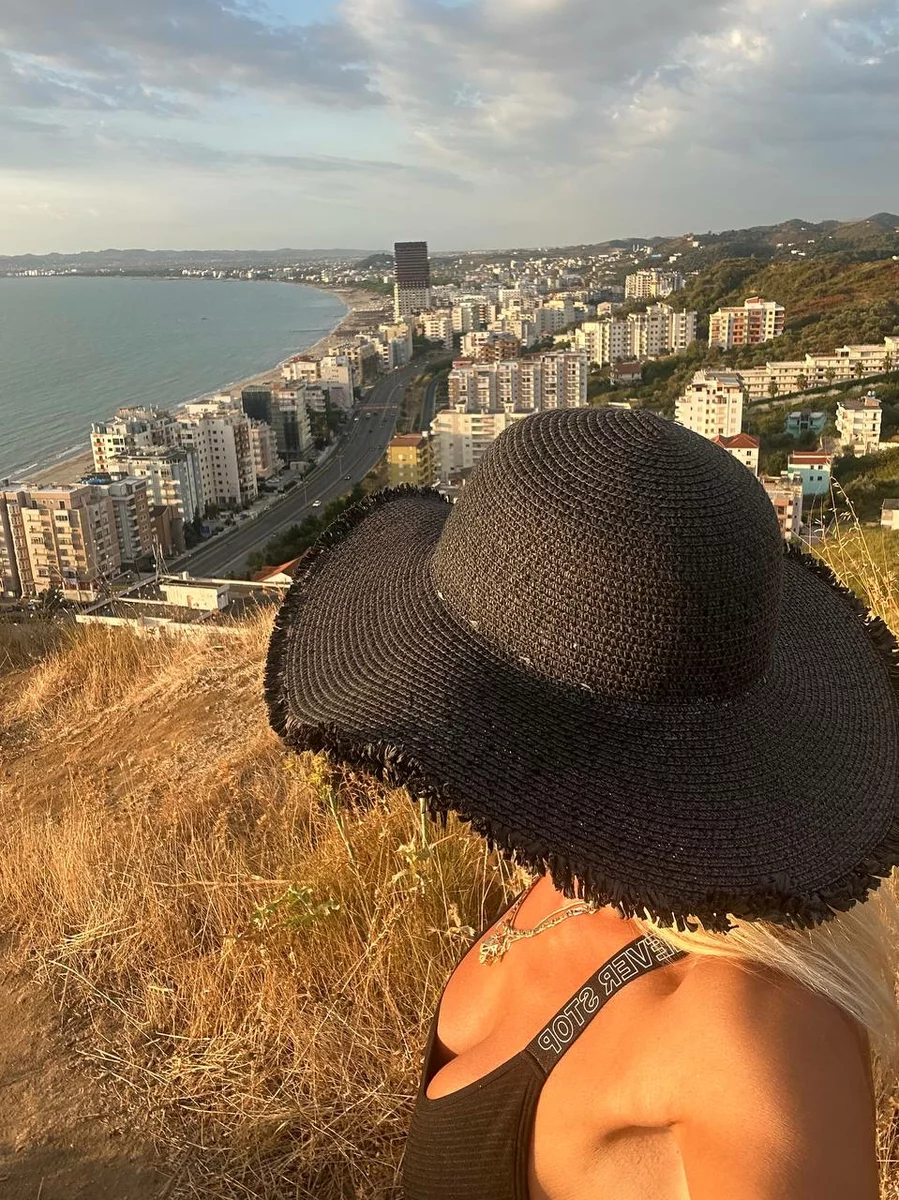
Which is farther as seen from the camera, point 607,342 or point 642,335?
point 607,342

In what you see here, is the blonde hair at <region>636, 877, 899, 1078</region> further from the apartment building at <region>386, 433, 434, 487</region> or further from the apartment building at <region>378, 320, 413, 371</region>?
the apartment building at <region>378, 320, 413, 371</region>

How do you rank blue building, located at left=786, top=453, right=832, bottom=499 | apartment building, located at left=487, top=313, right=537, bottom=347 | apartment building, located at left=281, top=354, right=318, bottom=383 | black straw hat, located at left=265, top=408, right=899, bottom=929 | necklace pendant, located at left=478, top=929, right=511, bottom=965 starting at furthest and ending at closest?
apartment building, located at left=487, top=313, right=537, bottom=347, apartment building, located at left=281, top=354, right=318, bottom=383, blue building, located at left=786, top=453, right=832, bottom=499, necklace pendant, located at left=478, top=929, right=511, bottom=965, black straw hat, located at left=265, top=408, right=899, bottom=929

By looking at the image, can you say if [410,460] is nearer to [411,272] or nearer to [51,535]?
[51,535]

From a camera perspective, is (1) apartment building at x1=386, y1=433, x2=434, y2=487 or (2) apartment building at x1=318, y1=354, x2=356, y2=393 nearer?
(1) apartment building at x1=386, y1=433, x2=434, y2=487

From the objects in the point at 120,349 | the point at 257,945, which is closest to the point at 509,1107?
the point at 257,945

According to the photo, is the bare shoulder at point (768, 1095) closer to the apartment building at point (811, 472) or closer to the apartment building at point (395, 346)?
the apartment building at point (811, 472)

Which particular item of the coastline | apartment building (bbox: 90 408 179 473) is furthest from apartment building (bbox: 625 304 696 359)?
apartment building (bbox: 90 408 179 473)
